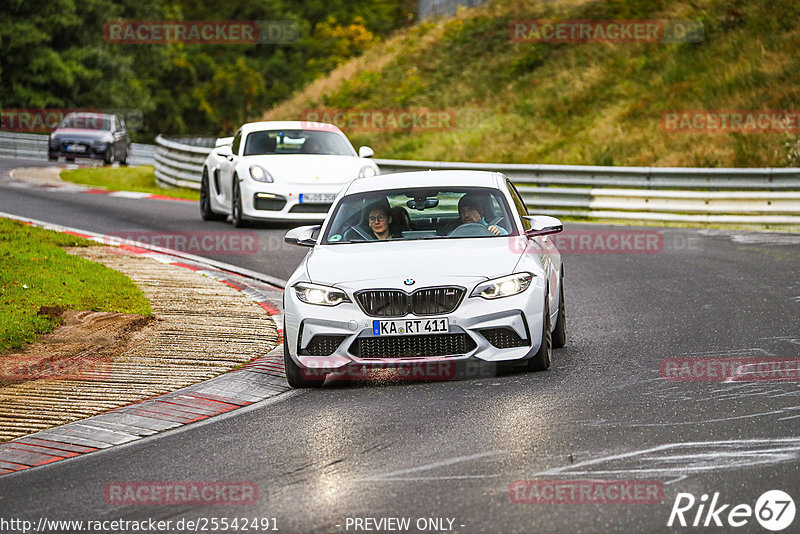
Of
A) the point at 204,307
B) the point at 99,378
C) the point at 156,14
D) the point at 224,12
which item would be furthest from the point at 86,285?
the point at 224,12

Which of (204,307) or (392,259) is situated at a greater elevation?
(392,259)

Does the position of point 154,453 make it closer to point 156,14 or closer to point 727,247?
point 727,247

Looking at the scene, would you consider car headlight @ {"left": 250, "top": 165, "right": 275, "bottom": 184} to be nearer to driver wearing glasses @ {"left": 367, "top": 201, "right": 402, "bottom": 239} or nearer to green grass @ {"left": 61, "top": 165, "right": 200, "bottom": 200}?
driver wearing glasses @ {"left": 367, "top": 201, "right": 402, "bottom": 239}

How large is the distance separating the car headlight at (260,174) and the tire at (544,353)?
10.3 meters

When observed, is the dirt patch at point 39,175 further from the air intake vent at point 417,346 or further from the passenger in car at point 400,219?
the air intake vent at point 417,346

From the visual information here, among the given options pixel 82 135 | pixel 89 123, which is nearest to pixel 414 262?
pixel 82 135

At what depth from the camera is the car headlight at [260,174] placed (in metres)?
18.8

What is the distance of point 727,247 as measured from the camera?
1750 cm

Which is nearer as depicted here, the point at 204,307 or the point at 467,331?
the point at 467,331

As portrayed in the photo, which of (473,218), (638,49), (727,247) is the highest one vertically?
(638,49)

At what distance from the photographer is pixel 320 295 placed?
8.84 metres

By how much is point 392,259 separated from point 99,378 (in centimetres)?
231

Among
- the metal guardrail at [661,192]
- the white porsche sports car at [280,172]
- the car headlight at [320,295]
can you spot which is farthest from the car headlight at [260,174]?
the car headlight at [320,295]

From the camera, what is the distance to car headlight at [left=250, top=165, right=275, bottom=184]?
61.7 feet
